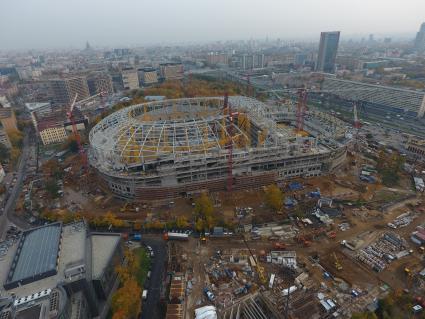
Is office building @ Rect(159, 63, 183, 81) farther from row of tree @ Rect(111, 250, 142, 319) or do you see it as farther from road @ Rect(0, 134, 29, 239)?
row of tree @ Rect(111, 250, 142, 319)

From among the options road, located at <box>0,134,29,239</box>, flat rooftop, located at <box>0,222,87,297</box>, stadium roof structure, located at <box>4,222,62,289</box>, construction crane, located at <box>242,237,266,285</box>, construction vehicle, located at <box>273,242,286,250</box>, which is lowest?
road, located at <box>0,134,29,239</box>

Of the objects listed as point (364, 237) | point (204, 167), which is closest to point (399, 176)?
point (364, 237)

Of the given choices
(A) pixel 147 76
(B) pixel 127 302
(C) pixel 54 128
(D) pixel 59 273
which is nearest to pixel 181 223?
(B) pixel 127 302

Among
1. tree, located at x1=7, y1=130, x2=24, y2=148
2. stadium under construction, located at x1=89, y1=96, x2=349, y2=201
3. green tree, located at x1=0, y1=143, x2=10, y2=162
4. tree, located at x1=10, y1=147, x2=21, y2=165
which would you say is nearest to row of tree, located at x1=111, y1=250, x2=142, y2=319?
stadium under construction, located at x1=89, y1=96, x2=349, y2=201

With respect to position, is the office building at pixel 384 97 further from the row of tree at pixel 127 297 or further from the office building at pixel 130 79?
the row of tree at pixel 127 297

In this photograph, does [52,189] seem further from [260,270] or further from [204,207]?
[260,270]

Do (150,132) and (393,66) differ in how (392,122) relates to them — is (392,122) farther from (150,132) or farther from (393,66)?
(393,66)
